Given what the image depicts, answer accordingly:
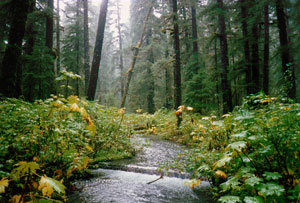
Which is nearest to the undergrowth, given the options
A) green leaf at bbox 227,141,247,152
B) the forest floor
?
the forest floor

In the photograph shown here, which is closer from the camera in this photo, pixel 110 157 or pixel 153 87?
pixel 110 157

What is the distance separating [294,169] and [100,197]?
306 cm

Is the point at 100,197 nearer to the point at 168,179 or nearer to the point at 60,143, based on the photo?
the point at 60,143

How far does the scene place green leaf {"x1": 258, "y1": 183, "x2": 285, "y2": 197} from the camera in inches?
76.8

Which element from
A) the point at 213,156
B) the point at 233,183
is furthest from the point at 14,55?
the point at 233,183

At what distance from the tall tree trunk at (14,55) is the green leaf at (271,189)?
697 centimetres

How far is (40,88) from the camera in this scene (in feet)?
26.5

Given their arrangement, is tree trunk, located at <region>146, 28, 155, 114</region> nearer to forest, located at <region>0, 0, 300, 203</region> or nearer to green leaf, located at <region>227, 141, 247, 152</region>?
forest, located at <region>0, 0, 300, 203</region>

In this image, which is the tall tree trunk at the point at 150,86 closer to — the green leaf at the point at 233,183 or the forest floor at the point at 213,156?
the forest floor at the point at 213,156

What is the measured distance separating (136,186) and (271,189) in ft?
8.06

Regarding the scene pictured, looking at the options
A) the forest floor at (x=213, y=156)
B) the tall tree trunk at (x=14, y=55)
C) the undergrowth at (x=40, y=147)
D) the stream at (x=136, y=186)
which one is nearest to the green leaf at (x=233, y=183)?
the forest floor at (x=213, y=156)

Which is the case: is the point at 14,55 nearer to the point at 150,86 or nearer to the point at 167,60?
the point at 167,60

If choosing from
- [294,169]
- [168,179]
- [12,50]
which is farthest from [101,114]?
[294,169]

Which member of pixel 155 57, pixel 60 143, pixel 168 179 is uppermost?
pixel 155 57
